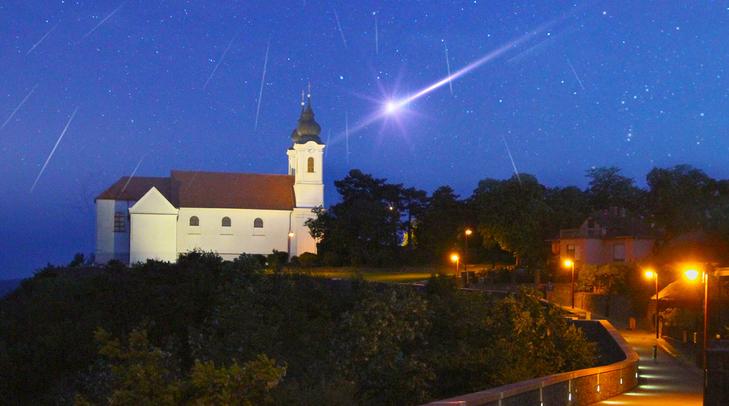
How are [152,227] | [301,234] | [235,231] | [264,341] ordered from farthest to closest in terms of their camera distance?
1. [301,234]
2. [235,231]
3. [152,227]
4. [264,341]

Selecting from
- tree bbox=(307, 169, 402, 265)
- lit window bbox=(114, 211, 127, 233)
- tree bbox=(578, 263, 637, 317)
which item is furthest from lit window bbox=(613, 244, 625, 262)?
lit window bbox=(114, 211, 127, 233)

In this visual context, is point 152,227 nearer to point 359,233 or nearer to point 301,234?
point 301,234

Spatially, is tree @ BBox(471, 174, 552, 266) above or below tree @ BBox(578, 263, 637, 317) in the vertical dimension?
above

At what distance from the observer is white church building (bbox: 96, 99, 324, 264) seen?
77.4 metres

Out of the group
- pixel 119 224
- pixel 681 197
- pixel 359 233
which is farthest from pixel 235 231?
pixel 681 197

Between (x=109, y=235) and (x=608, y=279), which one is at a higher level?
(x=109, y=235)

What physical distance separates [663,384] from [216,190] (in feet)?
220

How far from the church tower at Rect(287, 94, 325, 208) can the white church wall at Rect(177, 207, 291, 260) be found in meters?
2.70

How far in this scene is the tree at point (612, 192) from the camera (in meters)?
82.1

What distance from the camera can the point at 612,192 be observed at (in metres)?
86.0

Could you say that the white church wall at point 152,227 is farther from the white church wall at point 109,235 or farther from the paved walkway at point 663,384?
the paved walkway at point 663,384

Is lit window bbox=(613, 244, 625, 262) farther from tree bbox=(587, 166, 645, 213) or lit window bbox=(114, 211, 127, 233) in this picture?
lit window bbox=(114, 211, 127, 233)

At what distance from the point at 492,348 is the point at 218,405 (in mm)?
8244

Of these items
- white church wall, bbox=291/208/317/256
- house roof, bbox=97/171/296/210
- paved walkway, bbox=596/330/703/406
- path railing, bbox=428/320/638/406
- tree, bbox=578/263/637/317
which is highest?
house roof, bbox=97/171/296/210
